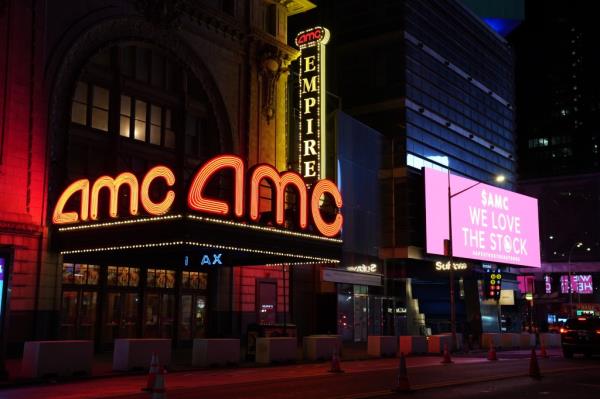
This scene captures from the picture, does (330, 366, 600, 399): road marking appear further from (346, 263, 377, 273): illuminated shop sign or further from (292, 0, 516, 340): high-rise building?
(292, 0, 516, 340): high-rise building

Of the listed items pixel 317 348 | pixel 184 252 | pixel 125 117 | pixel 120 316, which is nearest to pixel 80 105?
pixel 125 117

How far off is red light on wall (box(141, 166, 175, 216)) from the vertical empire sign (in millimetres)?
12992

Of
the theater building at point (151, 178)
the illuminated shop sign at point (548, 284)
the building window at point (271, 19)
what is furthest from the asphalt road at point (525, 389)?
the illuminated shop sign at point (548, 284)

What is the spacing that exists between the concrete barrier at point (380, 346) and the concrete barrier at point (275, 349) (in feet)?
20.0

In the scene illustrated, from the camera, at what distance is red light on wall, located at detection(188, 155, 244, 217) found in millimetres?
24859

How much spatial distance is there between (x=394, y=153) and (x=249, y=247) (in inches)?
973

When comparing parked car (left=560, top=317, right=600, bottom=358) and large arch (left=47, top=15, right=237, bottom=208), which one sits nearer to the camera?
large arch (left=47, top=15, right=237, bottom=208)

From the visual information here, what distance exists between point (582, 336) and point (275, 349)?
44.6 ft

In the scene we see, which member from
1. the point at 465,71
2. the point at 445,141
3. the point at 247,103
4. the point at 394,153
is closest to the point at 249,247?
the point at 247,103

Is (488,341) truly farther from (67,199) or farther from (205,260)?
(67,199)

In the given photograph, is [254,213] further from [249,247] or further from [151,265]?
Result: [151,265]

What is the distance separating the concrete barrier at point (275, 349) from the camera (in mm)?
26562

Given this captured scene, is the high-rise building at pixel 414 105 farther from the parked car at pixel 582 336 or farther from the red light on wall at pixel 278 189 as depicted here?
the red light on wall at pixel 278 189

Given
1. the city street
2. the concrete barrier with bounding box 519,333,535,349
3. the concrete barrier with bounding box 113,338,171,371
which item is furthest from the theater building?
the concrete barrier with bounding box 519,333,535,349
